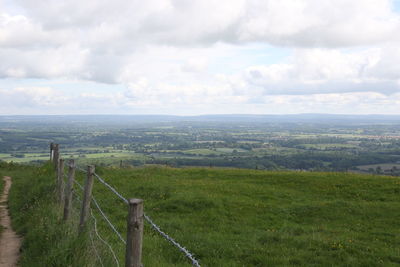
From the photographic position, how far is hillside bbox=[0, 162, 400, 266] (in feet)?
34.1

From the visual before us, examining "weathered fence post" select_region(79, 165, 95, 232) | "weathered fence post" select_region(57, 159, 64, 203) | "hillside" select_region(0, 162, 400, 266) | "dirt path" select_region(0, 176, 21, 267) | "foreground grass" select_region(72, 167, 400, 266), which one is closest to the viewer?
"weathered fence post" select_region(79, 165, 95, 232)

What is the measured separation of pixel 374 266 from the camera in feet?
34.0

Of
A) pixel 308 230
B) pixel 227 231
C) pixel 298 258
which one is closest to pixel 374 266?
pixel 298 258

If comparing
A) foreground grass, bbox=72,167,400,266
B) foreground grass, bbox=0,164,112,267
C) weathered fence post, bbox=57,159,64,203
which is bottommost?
foreground grass, bbox=72,167,400,266

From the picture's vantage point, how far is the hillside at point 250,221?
1040 centimetres

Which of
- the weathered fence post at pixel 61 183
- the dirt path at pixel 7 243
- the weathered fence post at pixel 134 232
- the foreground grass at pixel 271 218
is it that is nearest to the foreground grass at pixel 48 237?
the dirt path at pixel 7 243

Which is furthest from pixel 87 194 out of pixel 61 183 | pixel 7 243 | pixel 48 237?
pixel 61 183

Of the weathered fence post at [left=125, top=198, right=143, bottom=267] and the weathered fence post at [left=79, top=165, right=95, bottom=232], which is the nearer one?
the weathered fence post at [left=125, top=198, right=143, bottom=267]

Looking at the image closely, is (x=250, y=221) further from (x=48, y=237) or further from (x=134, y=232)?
(x=134, y=232)

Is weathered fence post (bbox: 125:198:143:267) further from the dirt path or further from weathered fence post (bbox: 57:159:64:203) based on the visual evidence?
weathered fence post (bbox: 57:159:64:203)

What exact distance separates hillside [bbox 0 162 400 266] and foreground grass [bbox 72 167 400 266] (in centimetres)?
4

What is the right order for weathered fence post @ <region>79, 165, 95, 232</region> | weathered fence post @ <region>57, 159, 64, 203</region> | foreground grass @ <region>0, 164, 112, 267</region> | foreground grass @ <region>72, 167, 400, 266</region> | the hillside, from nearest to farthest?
foreground grass @ <region>0, 164, 112, 267</region> → weathered fence post @ <region>79, 165, 95, 232</region> → the hillside → foreground grass @ <region>72, 167, 400, 266</region> → weathered fence post @ <region>57, 159, 64, 203</region>

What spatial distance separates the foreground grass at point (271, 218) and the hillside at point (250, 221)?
0.04 metres

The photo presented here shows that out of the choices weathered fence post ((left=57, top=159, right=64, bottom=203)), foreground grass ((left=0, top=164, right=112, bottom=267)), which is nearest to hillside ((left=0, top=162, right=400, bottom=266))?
foreground grass ((left=0, top=164, right=112, bottom=267))
